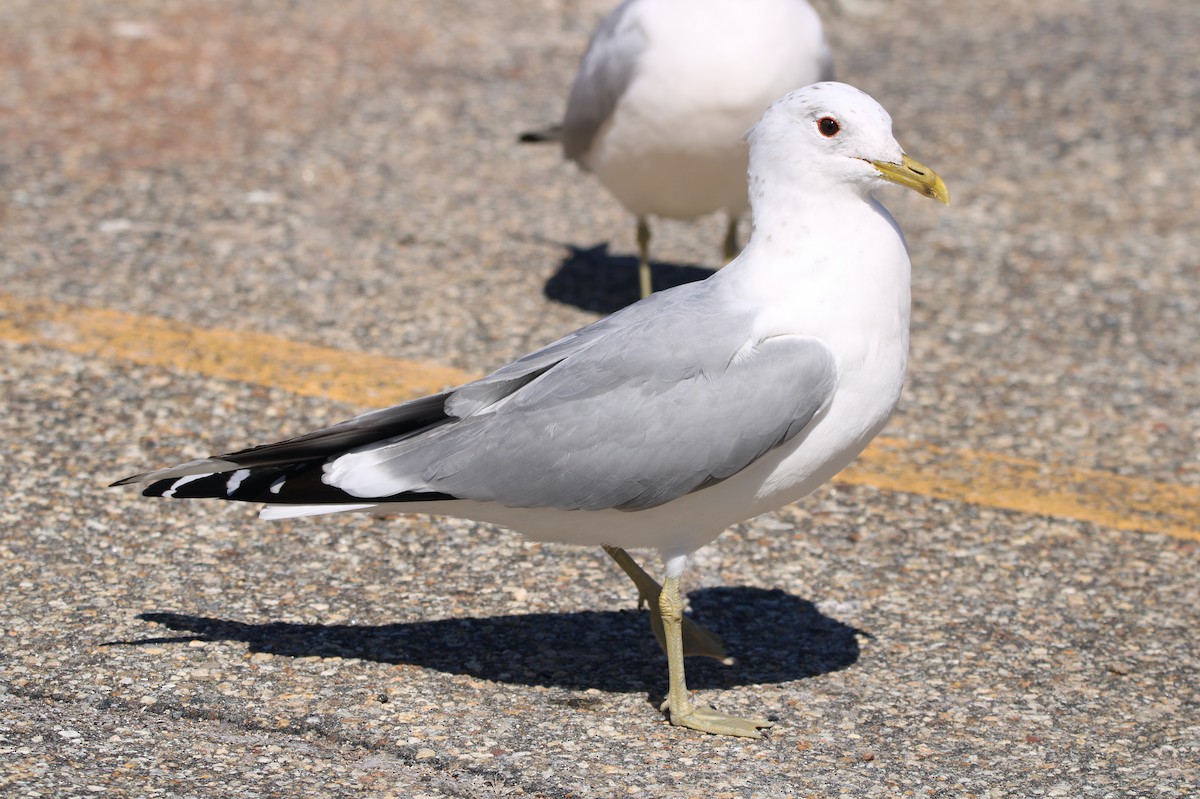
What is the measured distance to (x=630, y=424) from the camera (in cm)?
377

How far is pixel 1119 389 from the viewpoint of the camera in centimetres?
602

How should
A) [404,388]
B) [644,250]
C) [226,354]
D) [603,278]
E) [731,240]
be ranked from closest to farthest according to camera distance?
[404,388] < [226,354] < [644,250] < [731,240] < [603,278]

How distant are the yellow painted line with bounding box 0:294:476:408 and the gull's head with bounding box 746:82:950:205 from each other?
2.20 metres

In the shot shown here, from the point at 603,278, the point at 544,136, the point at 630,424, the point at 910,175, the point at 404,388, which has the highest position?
the point at 910,175

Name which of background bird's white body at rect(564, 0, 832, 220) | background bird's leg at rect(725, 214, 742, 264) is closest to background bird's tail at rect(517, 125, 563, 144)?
background bird's white body at rect(564, 0, 832, 220)

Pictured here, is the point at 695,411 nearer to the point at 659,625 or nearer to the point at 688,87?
the point at 659,625

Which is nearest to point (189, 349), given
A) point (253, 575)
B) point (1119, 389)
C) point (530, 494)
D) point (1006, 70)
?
point (253, 575)

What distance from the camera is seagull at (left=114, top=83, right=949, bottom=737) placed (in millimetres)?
3721

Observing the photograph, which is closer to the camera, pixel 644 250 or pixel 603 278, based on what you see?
pixel 644 250

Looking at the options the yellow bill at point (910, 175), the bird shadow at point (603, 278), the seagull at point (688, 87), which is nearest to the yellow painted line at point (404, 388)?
the bird shadow at point (603, 278)

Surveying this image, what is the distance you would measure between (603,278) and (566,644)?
3056 mm

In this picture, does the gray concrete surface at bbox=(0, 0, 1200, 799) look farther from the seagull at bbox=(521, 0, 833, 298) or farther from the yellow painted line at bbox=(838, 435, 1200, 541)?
the seagull at bbox=(521, 0, 833, 298)

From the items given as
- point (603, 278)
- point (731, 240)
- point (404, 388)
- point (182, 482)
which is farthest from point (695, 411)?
point (603, 278)

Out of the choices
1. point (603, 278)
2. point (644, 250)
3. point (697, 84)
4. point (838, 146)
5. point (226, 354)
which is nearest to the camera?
point (838, 146)
